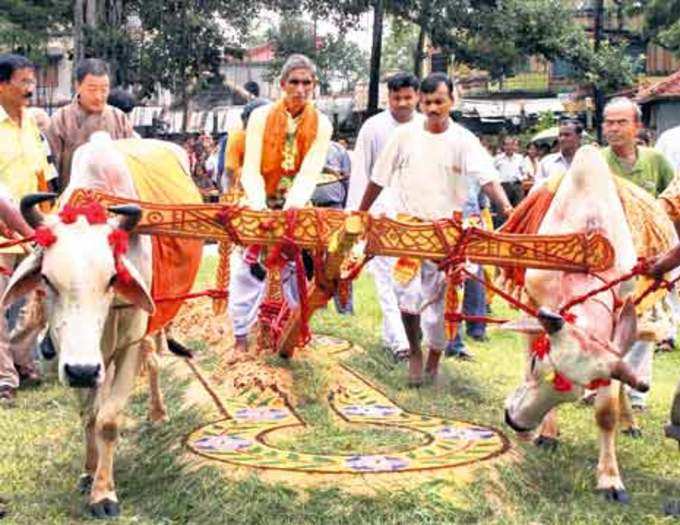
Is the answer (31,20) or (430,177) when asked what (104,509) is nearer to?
(430,177)

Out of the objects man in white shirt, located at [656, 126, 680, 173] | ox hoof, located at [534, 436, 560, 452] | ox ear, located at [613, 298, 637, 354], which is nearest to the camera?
ox ear, located at [613, 298, 637, 354]

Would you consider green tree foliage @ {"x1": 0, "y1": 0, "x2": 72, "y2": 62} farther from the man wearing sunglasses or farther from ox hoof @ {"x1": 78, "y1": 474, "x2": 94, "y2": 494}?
ox hoof @ {"x1": 78, "y1": 474, "x2": 94, "y2": 494}

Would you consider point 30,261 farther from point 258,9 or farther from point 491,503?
point 258,9

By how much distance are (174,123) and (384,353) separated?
23.9 meters

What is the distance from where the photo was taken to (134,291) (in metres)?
4.66

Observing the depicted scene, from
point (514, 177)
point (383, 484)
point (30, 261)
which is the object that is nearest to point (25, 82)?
point (30, 261)

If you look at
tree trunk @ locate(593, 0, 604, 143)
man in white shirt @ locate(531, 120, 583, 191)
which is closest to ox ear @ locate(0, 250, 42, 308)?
man in white shirt @ locate(531, 120, 583, 191)

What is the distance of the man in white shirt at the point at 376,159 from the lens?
8.20 m

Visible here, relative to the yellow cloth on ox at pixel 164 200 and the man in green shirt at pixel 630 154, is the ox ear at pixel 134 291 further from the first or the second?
the man in green shirt at pixel 630 154

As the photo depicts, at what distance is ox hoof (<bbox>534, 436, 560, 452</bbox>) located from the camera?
19.6 feet

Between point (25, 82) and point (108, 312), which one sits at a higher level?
point (25, 82)

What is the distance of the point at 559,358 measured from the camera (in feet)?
14.9

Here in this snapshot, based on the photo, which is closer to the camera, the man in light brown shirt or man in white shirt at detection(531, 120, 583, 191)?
the man in light brown shirt

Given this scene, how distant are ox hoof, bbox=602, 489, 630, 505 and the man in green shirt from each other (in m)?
2.33
